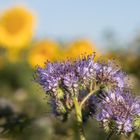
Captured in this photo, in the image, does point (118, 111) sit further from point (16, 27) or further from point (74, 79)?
point (16, 27)

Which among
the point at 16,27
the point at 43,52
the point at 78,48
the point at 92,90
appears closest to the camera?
the point at 92,90

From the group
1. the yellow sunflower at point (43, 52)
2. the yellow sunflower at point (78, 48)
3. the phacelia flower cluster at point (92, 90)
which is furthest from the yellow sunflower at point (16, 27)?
the phacelia flower cluster at point (92, 90)

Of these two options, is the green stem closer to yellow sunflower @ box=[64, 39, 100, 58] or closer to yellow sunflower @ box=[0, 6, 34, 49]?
yellow sunflower @ box=[64, 39, 100, 58]

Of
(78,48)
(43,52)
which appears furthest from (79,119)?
(43,52)

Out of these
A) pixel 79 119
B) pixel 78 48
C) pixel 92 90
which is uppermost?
pixel 78 48

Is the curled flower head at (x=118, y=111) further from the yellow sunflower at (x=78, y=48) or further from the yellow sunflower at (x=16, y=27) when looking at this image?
the yellow sunflower at (x=16, y=27)

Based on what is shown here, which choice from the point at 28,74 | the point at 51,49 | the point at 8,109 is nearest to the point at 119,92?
the point at 8,109
